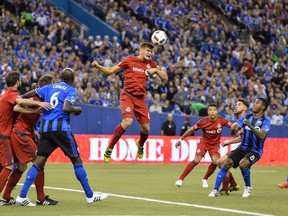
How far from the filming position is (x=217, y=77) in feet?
119

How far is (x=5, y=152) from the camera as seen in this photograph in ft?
45.7

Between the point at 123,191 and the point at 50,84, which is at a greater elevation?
the point at 50,84

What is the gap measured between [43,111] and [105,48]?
2141 centimetres

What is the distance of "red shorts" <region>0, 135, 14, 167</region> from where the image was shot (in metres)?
13.9

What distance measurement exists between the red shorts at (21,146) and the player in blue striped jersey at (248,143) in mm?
4095

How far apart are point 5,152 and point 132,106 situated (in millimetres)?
3815

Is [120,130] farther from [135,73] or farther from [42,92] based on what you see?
[42,92]

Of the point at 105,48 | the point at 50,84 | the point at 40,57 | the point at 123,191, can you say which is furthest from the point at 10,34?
the point at 50,84

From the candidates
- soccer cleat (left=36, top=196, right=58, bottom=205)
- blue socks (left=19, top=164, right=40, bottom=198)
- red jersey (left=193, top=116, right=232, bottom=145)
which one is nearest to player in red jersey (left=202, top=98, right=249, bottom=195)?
red jersey (left=193, top=116, right=232, bottom=145)

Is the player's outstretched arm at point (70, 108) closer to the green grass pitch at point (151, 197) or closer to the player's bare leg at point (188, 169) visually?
the green grass pitch at point (151, 197)

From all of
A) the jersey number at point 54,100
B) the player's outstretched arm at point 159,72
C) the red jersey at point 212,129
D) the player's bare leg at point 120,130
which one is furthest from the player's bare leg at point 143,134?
the jersey number at point 54,100

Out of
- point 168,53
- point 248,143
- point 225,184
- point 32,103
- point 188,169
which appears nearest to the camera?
point 32,103

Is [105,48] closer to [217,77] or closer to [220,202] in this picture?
[217,77]

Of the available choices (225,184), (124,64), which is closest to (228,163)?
(225,184)
